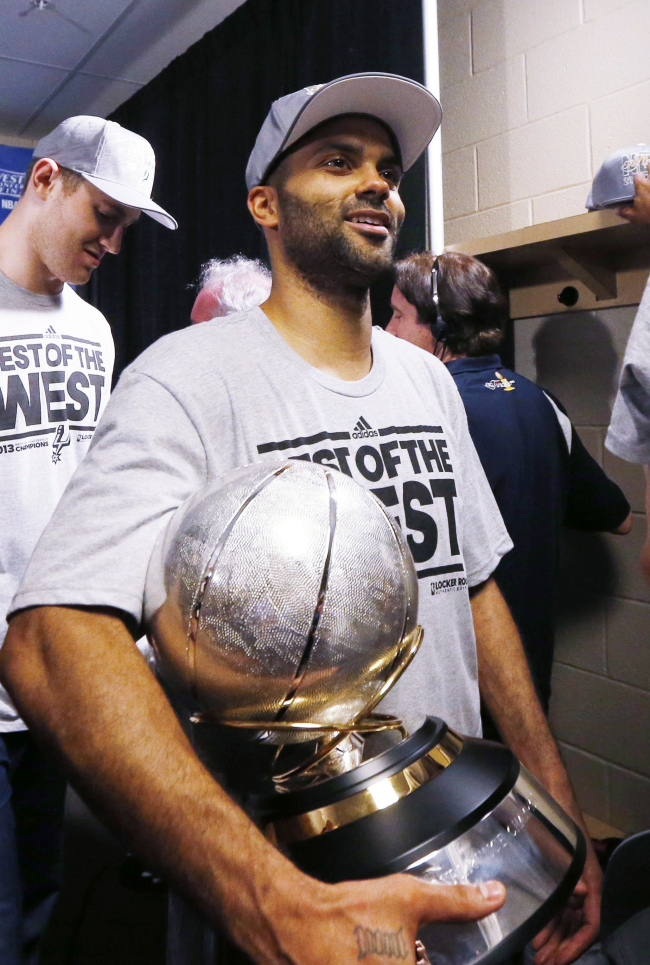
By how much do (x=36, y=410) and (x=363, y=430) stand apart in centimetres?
93

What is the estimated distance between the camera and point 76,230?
1.81 m

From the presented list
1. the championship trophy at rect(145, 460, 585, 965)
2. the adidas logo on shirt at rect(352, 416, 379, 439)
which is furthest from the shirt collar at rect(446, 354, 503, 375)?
the championship trophy at rect(145, 460, 585, 965)

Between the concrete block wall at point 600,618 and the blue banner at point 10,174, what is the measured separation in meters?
3.54

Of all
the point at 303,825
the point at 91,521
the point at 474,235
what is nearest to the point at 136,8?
the point at 474,235

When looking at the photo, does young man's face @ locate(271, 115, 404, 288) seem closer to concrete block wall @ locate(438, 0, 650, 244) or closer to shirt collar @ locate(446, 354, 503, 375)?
shirt collar @ locate(446, 354, 503, 375)

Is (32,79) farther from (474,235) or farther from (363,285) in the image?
(363,285)

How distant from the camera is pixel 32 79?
4184mm

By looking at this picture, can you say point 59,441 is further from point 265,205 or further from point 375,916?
point 375,916

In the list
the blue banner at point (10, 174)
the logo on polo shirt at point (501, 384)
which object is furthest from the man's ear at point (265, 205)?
the blue banner at point (10, 174)

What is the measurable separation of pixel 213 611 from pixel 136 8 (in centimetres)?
376

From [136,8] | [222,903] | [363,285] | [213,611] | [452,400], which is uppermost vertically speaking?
[136,8]

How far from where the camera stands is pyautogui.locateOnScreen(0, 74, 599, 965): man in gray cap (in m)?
0.50

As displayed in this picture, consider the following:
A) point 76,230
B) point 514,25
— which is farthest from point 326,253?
point 514,25

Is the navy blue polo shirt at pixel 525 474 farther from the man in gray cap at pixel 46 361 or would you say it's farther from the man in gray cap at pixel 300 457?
the man in gray cap at pixel 46 361
